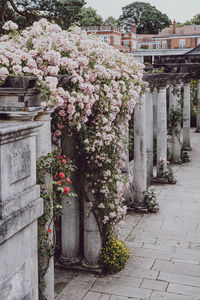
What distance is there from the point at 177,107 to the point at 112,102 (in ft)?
28.9

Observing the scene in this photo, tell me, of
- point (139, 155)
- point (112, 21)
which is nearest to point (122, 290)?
point (139, 155)

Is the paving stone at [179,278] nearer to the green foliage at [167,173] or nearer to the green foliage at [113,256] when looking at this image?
the green foliage at [113,256]

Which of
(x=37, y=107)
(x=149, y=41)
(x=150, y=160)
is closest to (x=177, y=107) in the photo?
(x=150, y=160)

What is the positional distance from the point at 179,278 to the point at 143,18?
76244 millimetres

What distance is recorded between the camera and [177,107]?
14289mm

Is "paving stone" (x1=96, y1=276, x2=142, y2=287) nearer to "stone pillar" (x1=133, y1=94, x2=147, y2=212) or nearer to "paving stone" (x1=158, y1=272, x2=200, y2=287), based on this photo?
"paving stone" (x1=158, y1=272, x2=200, y2=287)

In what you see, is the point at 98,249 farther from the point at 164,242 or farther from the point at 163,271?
the point at 164,242

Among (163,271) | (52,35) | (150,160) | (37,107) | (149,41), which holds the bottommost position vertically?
(163,271)

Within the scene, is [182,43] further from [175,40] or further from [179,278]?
[179,278]

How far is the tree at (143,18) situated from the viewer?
77.1m

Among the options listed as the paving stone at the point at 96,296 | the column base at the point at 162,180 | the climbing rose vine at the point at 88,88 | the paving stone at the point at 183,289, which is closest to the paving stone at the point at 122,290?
the paving stone at the point at 96,296

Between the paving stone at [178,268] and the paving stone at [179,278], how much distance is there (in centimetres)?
12

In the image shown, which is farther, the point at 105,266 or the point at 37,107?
the point at 105,266

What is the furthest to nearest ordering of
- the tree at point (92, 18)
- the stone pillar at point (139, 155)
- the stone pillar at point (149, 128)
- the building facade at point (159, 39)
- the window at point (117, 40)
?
the tree at point (92, 18) → the window at point (117, 40) → the building facade at point (159, 39) → the stone pillar at point (149, 128) → the stone pillar at point (139, 155)
